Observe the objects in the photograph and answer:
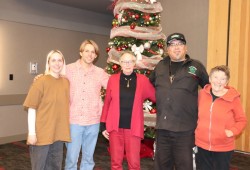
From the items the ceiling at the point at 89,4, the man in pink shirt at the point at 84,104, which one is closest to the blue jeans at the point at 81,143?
the man in pink shirt at the point at 84,104

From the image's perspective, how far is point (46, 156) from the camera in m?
2.59

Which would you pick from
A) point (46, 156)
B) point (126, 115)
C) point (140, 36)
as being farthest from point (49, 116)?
point (140, 36)

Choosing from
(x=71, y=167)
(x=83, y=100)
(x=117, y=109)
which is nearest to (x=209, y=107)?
(x=117, y=109)

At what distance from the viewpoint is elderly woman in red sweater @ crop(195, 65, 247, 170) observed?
7.84 ft

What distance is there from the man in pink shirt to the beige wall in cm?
319

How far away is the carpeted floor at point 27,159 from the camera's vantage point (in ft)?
13.5

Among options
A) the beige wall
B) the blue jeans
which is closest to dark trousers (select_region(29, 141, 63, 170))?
the blue jeans

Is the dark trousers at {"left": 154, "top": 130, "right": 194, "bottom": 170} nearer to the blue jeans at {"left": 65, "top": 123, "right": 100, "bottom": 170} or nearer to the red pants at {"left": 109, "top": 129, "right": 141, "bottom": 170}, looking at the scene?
the red pants at {"left": 109, "top": 129, "right": 141, "bottom": 170}

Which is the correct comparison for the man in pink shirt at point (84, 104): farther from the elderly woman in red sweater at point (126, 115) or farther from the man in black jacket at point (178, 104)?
the man in black jacket at point (178, 104)

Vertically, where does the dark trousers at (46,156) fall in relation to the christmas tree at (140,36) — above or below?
below

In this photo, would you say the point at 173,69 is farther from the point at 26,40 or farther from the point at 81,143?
the point at 26,40

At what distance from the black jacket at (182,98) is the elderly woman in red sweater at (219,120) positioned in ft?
0.31

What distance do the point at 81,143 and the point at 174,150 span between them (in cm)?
94

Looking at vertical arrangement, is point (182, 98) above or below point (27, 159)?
above
